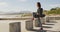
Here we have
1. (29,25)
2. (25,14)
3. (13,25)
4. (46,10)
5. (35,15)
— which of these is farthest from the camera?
(25,14)

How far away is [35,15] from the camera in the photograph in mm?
8695

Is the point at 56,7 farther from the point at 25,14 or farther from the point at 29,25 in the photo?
the point at 29,25

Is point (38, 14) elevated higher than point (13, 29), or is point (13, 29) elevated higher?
point (38, 14)

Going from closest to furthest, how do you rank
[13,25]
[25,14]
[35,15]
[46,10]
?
[13,25]
[35,15]
[46,10]
[25,14]

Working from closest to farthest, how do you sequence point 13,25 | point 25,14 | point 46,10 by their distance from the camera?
point 13,25 < point 46,10 < point 25,14

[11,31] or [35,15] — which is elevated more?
[35,15]

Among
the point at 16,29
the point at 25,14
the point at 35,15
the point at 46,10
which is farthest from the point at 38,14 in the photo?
the point at 25,14

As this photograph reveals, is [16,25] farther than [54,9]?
No

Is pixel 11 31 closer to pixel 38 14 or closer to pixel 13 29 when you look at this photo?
pixel 13 29

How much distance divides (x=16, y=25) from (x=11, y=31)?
32 cm

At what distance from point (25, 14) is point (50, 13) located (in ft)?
9.83

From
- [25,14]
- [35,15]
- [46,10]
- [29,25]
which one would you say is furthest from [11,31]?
[25,14]

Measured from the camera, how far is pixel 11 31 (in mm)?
7469

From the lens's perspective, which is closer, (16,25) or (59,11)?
(16,25)
